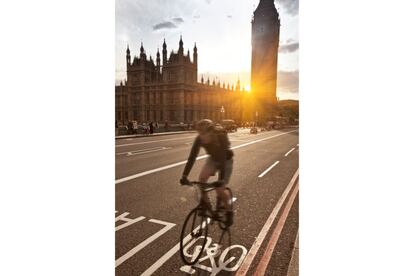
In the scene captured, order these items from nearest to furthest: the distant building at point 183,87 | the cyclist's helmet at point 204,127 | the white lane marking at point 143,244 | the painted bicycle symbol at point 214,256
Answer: the painted bicycle symbol at point 214,256
the white lane marking at point 143,244
the cyclist's helmet at point 204,127
the distant building at point 183,87

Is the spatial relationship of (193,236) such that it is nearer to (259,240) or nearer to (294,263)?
(259,240)

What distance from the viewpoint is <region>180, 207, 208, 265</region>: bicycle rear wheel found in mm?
3312

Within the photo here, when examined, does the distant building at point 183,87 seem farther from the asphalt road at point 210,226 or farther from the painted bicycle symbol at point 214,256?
the painted bicycle symbol at point 214,256

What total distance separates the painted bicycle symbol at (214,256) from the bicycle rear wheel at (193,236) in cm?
1

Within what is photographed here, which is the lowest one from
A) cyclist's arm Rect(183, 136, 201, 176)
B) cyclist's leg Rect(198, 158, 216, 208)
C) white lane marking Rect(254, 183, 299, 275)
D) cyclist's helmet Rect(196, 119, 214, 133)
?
white lane marking Rect(254, 183, 299, 275)

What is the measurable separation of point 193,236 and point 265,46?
3.95 m

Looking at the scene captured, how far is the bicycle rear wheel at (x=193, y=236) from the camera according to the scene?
331 centimetres

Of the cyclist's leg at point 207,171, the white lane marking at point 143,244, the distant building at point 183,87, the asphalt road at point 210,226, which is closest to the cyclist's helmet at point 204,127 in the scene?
the cyclist's leg at point 207,171

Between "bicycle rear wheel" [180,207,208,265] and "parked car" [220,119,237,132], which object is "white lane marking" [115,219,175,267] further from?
"parked car" [220,119,237,132]

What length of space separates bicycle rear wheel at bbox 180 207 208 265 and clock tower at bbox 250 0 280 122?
9.86 ft

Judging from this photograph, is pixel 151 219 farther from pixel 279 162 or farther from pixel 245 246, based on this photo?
pixel 279 162

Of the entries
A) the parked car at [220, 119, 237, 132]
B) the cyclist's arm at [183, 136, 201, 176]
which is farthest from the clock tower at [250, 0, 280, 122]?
the cyclist's arm at [183, 136, 201, 176]
